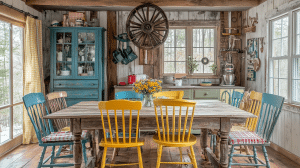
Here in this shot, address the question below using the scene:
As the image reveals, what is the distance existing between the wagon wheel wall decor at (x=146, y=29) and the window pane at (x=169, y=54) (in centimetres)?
40

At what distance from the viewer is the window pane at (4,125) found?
12.0ft

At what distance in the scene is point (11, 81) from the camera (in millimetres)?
3898

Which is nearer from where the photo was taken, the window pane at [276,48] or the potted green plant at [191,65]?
the window pane at [276,48]

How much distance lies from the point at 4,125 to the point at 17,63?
105 cm

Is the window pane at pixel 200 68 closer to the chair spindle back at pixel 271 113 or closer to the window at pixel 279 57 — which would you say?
the window at pixel 279 57

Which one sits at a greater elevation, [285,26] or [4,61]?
[285,26]

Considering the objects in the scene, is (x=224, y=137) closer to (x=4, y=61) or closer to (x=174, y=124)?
(x=174, y=124)

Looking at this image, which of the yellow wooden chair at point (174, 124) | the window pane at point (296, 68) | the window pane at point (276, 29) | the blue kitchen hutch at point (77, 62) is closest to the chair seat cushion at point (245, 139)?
the yellow wooden chair at point (174, 124)

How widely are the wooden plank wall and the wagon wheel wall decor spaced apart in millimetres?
1685

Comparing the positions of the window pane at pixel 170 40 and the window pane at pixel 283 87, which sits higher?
the window pane at pixel 170 40

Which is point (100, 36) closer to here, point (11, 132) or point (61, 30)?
point (61, 30)

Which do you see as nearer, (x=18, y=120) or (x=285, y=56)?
(x=285, y=56)

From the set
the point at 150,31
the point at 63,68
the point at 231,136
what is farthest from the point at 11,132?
the point at 231,136

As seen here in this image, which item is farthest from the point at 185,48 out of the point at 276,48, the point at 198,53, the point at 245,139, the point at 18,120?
the point at 18,120
